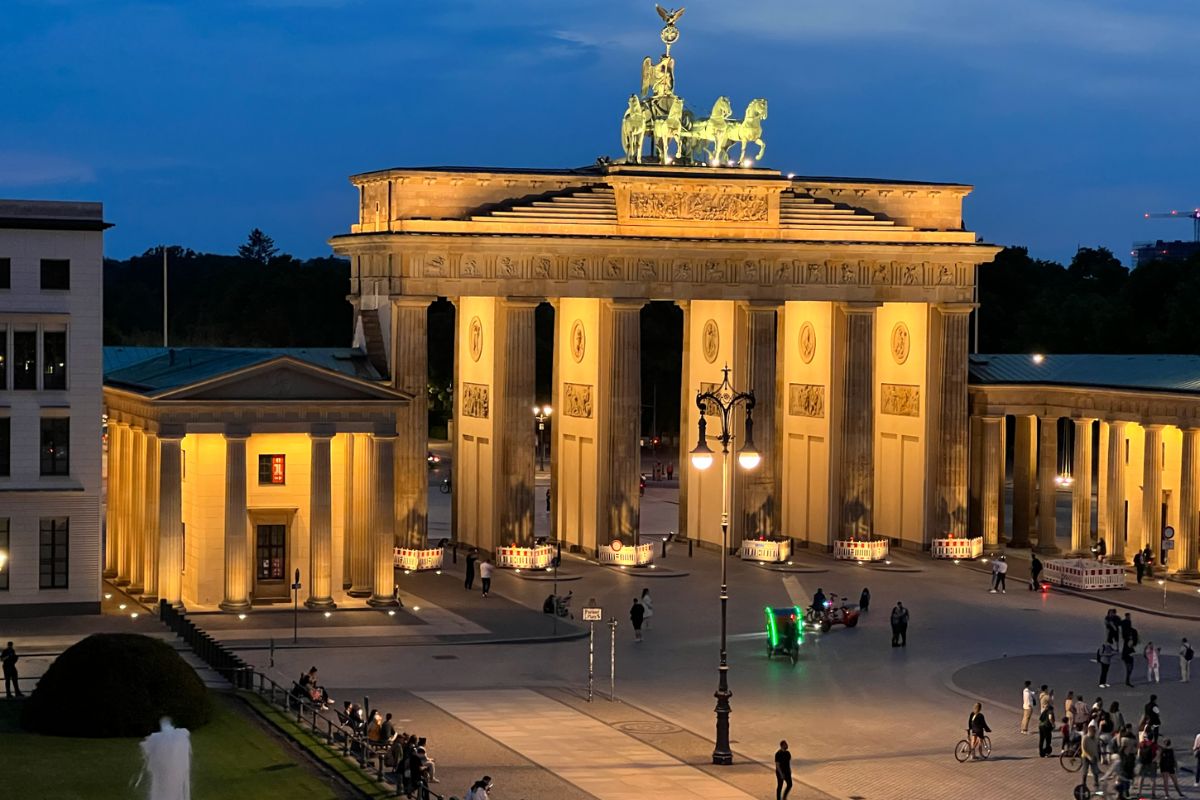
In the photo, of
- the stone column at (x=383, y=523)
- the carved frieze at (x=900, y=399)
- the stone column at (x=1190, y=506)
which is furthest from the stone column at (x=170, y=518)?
the stone column at (x=1190, y=506)

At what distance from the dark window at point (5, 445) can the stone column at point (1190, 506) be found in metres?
44.7

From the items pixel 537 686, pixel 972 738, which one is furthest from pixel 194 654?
pixel 972 738

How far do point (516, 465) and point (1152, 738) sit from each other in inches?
1636

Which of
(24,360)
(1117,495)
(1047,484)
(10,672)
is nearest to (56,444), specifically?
(24,360)

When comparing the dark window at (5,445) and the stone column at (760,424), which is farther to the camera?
the stone column at (760,424)

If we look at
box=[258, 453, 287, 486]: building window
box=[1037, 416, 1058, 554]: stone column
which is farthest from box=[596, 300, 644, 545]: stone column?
box=[1037, 416, 1058, 554]: stone column

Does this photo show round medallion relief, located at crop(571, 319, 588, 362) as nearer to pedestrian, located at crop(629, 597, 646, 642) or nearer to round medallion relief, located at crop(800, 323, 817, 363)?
round medallion relief, located at crop(800, 323, 817, 363)

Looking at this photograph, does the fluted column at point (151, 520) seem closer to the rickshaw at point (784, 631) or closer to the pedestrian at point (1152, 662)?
the rickshaw at point (784, 631)

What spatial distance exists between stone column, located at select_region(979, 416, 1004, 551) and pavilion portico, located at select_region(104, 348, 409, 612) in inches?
1270

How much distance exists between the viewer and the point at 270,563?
7538 cm

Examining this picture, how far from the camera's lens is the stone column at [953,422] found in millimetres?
→ 93938

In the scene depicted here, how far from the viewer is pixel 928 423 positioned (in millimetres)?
94312

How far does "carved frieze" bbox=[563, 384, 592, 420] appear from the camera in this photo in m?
91.2

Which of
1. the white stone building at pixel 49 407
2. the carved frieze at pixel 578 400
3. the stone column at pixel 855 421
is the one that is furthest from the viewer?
the stone column at pixel 855 421
